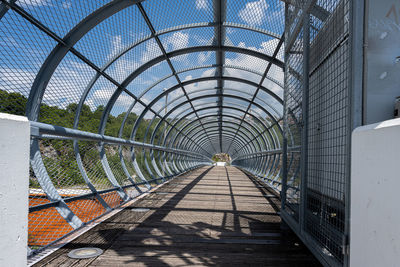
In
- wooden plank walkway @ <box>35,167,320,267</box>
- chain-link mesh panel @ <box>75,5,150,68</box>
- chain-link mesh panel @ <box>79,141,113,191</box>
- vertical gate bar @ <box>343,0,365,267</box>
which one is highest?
chain-link mesh panel @ <box>75,5,150,68</box>

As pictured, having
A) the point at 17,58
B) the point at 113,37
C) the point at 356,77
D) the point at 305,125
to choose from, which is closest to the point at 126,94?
the point at 113,37

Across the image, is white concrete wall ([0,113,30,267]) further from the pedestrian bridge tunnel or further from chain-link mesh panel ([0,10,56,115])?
chain-link mesh panel ([0,10,56,115])

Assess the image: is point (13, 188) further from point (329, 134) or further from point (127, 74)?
point (127, 74)

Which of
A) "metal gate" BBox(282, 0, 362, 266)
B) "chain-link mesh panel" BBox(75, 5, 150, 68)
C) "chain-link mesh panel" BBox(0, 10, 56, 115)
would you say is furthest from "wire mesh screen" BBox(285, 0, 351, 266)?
"chain-link mesh panel" BBox(0, 10, 56, 115)

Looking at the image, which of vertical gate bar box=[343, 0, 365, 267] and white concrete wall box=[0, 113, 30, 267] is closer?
white concrete wall box=[0, 113, 30, 267]

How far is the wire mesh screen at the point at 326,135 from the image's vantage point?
2.27m

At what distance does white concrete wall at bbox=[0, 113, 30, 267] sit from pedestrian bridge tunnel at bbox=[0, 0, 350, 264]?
1623mm

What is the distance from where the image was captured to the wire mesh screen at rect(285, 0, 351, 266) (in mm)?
2268

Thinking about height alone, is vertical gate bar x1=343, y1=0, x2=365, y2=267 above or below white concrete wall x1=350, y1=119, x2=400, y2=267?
above

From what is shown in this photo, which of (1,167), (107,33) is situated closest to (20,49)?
(107,33)

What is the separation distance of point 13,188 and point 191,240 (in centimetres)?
250

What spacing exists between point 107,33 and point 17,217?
168 inches

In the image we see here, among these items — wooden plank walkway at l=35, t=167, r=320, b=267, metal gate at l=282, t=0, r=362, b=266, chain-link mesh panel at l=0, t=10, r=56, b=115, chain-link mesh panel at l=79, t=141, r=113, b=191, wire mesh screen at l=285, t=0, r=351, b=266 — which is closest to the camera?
metal gate at l=282, t=0, r=362, b=266

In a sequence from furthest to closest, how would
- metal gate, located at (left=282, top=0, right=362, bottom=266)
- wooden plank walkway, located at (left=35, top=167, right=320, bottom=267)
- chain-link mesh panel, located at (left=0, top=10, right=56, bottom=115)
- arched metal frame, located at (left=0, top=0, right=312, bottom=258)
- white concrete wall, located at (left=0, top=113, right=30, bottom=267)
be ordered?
1. arched metal frame, located at (left=0, top=0, right=312, bottom=258)
2. chain-link mesh panel, located at (left=0, top=10, right=56, bottom=115)
3. wooden plank walkway, located at (left=35, top=167, right=320, bottom=267)
4. metal gate, located at (left=282, top=0, right=362, bottom=266)
5. white concrete wall, located at (left=0, top=113, right=30, bottom=267)
